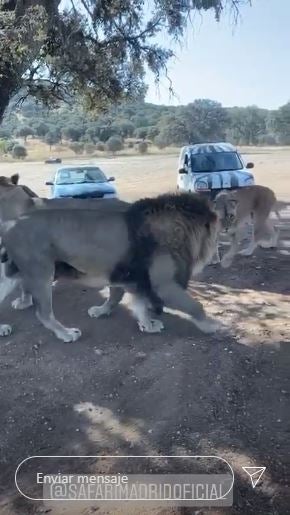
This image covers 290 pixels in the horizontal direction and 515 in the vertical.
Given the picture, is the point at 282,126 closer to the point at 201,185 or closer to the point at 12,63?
the point at 201,185

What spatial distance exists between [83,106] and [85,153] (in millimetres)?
47636

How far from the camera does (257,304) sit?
7.00 meters

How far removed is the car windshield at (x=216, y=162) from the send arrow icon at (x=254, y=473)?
1445 centimetres

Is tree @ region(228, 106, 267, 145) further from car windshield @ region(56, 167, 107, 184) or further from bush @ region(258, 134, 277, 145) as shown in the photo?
car windshield @ region(56, 167, 107, 184)

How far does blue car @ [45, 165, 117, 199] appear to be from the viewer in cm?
1684

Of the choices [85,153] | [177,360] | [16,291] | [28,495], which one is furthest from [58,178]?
[85,153]

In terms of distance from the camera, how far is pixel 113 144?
6581cm

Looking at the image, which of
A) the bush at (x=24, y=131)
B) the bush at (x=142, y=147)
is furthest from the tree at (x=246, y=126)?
the bush at (x=24, y=131)

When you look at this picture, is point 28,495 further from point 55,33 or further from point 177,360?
point 55,33

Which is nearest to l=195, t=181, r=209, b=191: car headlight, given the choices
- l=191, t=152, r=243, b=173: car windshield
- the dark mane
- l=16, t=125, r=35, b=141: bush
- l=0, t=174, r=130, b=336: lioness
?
l=191, t=152, r=243, b=173: car windshield

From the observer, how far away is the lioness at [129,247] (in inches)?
218

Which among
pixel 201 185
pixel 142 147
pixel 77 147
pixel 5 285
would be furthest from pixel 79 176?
pixel 77 147

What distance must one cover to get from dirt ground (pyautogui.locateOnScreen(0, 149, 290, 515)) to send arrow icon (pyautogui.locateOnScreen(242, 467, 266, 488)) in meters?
0.04

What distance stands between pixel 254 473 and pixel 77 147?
64.1 meters
